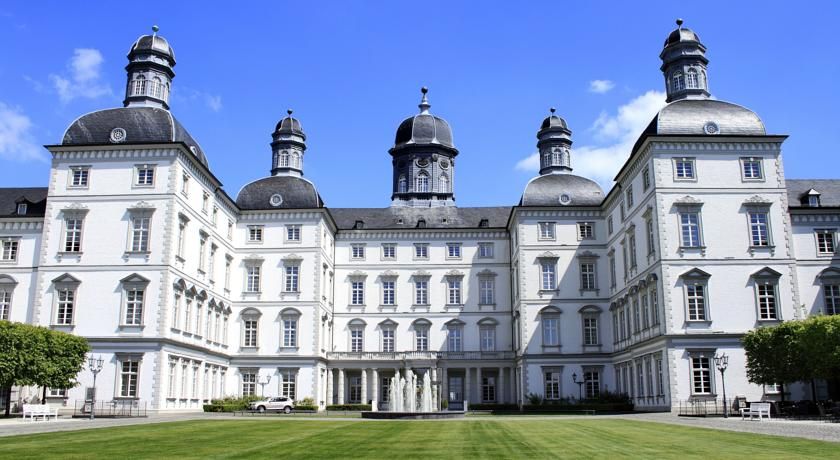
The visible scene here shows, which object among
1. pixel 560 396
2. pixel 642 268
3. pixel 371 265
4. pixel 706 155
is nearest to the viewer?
pixel 706 155

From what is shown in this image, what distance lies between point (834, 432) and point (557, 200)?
3282 cm

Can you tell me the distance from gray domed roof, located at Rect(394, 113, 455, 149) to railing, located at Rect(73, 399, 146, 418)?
118ft

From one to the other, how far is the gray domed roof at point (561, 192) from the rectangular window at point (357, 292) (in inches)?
546

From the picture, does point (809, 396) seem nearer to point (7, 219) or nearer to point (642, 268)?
point (642, 268)

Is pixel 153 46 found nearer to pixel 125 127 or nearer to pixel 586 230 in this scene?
pixel 125 127

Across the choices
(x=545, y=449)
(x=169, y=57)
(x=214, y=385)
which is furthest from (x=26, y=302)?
(x=545, y=449)

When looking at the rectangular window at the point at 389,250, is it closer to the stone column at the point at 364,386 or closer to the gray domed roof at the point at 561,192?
the stone column at the point at 364,386

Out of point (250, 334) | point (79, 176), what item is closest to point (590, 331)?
point (250, 334)

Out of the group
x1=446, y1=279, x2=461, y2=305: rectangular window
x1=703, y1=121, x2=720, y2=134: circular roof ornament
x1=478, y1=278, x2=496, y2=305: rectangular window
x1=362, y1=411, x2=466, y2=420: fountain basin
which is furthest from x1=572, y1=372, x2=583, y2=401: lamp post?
x1=703, y1=121, x2=720, y2=134: circular roof ornament

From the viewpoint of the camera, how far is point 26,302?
42281 millimetres

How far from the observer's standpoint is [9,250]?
4347cm

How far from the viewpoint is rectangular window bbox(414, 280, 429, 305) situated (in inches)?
2224

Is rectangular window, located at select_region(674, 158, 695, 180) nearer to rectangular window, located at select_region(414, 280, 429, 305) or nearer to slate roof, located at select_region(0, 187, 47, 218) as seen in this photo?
rectangular window, located at select_region(414, 280, 429, 305)

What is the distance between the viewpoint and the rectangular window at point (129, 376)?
37.2 metres
